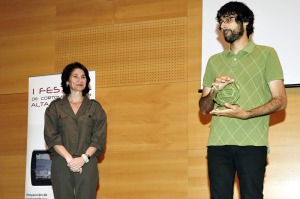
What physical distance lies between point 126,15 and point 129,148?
145 cm

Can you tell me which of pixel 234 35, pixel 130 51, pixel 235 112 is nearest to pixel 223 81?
pixel 235 112

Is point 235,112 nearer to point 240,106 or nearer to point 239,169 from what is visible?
point 240,106

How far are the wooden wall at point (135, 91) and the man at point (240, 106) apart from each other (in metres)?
1.71

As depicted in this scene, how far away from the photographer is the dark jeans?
2.77m

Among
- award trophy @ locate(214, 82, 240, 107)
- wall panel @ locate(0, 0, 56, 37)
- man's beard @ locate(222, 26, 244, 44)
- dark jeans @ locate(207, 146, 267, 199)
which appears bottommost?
dark jeans @ locate(207, 146, 267, 199)

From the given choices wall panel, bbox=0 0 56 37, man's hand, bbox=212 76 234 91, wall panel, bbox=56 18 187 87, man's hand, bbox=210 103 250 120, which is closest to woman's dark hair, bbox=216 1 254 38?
man's hand, bbox=212 76 234 91

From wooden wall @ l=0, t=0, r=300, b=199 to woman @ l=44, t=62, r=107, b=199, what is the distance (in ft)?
3.37

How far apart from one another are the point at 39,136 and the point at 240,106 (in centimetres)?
304

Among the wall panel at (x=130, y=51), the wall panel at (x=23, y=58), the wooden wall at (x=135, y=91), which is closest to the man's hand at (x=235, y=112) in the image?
the wooden wall at (x=135, y=91)

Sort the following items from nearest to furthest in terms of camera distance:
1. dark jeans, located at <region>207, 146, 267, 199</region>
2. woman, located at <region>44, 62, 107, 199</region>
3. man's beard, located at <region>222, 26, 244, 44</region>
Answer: dark jeans, located at <region>207, 146, 267, 199</region>, man's beard, located at <region>222, 26, 244, 44</region>, woman, located at <region>44, 62, 107, 199</region>

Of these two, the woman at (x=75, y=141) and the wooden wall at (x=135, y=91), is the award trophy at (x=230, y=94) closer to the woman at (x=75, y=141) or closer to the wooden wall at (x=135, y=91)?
the woman at (x=75, y=141)

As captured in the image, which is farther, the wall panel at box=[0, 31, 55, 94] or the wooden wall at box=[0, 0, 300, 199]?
the wall panel at box=[0, 31, 55, 94]

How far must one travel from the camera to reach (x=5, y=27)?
19.7ft

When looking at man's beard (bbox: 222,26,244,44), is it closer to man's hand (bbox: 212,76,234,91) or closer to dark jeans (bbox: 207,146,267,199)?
man's hand (bbox: 212,76,234,91)
